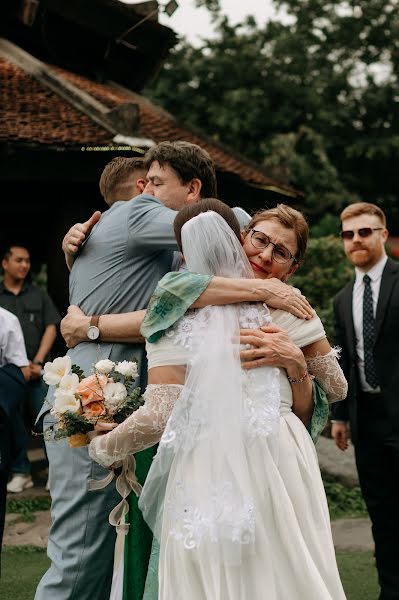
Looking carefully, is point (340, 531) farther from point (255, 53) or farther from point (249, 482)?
point (255, 53)

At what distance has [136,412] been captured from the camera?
2.87 metres

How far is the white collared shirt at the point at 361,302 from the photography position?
213 inches

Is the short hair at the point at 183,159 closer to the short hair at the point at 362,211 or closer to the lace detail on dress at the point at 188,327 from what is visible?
the lace detail on dress at the point at 188,327

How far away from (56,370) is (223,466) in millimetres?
803

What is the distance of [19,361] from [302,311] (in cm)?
210

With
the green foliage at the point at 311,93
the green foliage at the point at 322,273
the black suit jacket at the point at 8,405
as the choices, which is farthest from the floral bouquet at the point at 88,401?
the green foliage at the point at 311,93

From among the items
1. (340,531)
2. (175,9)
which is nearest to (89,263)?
(340,531)

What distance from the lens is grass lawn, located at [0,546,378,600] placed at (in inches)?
209

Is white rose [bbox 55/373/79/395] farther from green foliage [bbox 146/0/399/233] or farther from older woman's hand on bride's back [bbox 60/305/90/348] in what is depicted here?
green foliage [bbox 146/0/399/233]

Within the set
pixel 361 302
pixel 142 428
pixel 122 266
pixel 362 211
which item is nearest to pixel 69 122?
pixel 362 211

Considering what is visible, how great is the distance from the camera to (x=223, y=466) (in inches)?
107

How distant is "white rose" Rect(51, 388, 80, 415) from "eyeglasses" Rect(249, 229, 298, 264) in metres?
0.88

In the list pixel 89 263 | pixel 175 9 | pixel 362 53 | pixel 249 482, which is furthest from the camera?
pixel 362 53

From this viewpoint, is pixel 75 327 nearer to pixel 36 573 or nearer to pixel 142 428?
pixel 142 428
